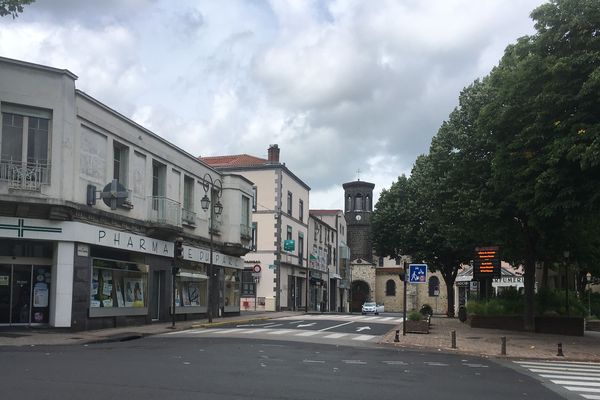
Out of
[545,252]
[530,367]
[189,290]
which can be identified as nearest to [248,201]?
[189,290]

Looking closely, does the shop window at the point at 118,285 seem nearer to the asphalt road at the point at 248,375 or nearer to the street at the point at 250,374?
the street at the point at 250,374

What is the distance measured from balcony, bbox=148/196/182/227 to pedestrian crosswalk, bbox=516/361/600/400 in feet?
59.0

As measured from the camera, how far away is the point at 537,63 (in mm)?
21047

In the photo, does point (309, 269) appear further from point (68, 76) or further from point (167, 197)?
point (68, 76)

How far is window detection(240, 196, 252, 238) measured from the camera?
39656 mm

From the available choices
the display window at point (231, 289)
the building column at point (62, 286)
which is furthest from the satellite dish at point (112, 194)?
the display window at point (231, 289)

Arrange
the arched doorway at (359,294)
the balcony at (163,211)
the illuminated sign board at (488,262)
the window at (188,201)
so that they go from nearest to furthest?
the balcony at (163,211) → the illuminated sign board at (488,262) → the window at (188,201) → the arched doorway at (359,294)

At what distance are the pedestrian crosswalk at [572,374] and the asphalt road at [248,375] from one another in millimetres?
640

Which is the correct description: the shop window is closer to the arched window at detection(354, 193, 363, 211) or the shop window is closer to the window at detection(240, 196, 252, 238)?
the window at detection(240, 196, 252, 238)

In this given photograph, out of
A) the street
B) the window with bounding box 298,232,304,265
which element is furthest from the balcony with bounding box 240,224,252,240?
the street

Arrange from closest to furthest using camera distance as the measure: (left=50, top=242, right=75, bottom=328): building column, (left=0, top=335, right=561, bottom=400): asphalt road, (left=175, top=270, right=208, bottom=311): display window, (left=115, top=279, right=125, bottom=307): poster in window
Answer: (left=0, top=335, right=561, bottom=400): asphalt road
(left=50, top=242, right=75, bottom=328): building column
(left=115, top=279, right=125, bottom=307): poster in window
(left=175, top=270, right=208, bottom=311): display window

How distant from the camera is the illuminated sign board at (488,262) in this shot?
3055cm

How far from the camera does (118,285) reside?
26.6 m

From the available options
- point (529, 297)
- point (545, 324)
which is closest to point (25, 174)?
point (529, 297)
